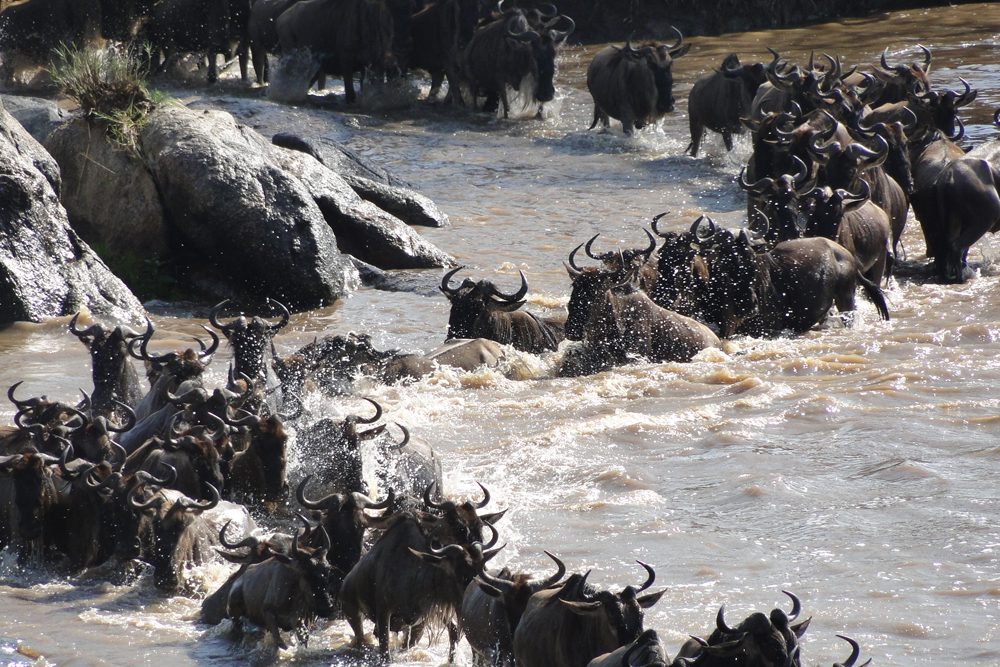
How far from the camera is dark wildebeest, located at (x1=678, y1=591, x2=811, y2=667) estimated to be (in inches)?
129

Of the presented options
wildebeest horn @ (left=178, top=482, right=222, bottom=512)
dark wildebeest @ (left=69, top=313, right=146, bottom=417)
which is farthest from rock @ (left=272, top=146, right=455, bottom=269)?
wildebeest horn @ (left=178, top=482, right=222, bottom=512)

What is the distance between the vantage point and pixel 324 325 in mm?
10164

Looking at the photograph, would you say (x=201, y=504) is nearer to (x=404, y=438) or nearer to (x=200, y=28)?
(x=404, y=438)

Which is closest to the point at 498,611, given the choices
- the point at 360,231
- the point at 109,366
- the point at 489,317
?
the point at 109,366

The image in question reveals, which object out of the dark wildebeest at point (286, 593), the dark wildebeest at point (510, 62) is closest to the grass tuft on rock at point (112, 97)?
the dark wildebeest at point (286, 593)

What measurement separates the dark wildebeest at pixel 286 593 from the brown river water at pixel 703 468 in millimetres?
132

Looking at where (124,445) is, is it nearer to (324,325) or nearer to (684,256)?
(324,325)

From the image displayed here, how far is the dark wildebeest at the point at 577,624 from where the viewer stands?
12.3 ft

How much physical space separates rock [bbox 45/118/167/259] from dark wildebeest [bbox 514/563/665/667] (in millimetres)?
8110

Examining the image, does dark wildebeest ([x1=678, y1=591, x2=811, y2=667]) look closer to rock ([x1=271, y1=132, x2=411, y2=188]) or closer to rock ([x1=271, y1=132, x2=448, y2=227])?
rock ([x1=271, y1=132, x2=448, y2=227])

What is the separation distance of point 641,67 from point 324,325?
Answer: 1067cm

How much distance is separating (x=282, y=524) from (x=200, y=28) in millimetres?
20034

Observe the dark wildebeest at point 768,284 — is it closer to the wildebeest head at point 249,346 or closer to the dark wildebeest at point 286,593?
the wildebeest head at point 249,346

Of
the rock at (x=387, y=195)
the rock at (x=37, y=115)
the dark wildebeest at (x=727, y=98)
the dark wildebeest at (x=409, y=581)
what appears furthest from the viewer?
the dark wildebeest at (x=727, y=98)
